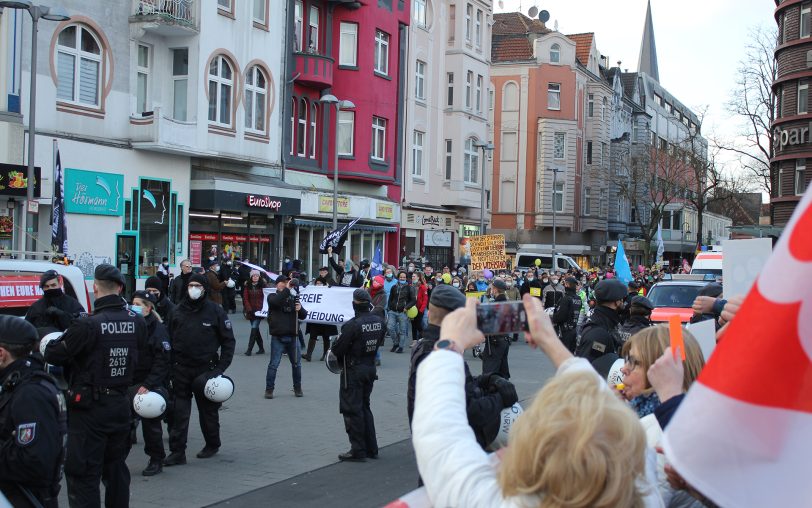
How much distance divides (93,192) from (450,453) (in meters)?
23.8

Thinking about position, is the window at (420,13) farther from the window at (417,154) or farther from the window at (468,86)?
the window at (417,154)

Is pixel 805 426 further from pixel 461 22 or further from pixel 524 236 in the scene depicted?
pixel 524 236

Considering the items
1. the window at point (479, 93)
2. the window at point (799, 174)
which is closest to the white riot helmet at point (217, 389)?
the window at point (479, 93)

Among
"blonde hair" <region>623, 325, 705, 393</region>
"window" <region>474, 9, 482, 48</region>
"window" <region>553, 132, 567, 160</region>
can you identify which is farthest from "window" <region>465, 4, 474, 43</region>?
"blonde hair" <region>623, 325, 705, 393</region>

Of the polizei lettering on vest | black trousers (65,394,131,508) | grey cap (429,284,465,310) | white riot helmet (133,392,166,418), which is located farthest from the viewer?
white riot helmet (133,392,166,418)

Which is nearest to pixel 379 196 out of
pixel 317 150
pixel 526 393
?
pixel 317 150

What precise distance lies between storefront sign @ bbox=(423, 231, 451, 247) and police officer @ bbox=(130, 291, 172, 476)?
35.0 metres

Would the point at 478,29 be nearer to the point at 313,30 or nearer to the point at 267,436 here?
the point at 313,30

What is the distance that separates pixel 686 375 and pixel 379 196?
35411mm

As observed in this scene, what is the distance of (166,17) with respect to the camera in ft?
84.7

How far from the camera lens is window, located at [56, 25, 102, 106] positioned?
23.7 metres

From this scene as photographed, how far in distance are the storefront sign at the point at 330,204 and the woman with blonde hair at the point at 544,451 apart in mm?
32023

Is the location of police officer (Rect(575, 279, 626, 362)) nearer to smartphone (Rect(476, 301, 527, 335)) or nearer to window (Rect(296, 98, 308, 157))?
smartphone (Rect(476, 301, 527, 335))

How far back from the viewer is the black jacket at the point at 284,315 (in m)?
13.7
